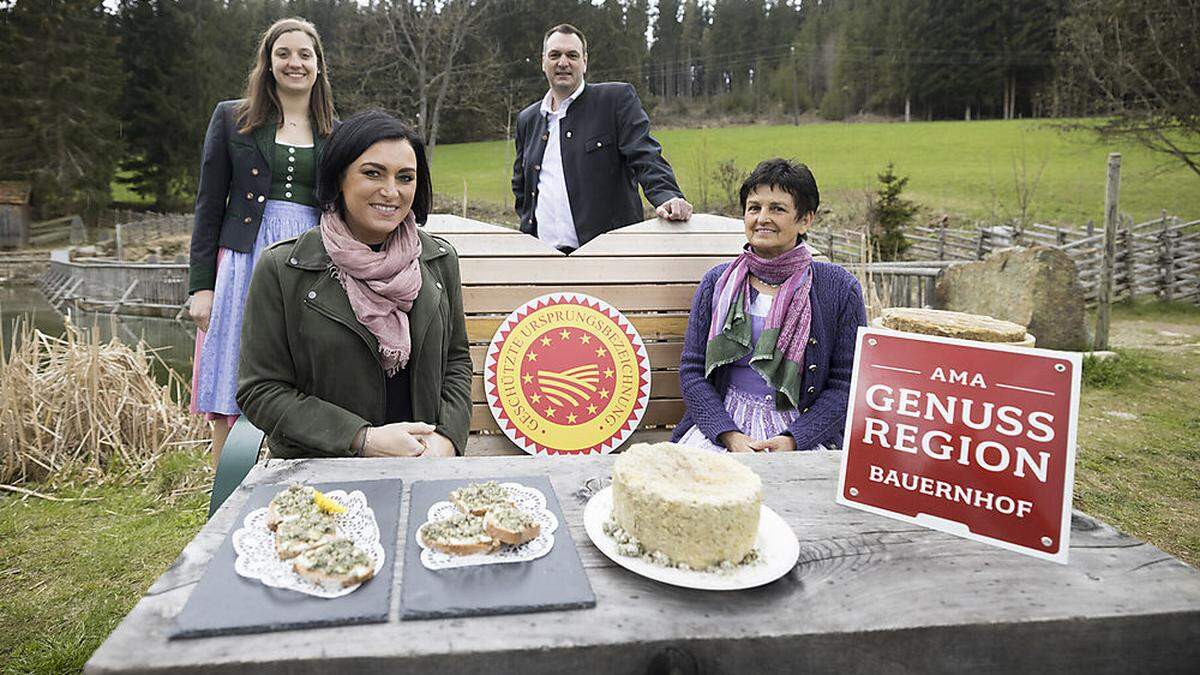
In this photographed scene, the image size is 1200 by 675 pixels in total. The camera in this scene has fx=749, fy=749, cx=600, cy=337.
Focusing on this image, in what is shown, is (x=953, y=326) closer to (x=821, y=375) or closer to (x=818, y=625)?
(x=821, y=375)

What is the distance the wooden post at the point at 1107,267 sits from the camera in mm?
7801

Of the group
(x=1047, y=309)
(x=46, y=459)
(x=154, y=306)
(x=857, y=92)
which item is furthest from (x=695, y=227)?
(x=857, y=92)

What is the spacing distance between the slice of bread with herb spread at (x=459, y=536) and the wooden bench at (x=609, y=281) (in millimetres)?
1591

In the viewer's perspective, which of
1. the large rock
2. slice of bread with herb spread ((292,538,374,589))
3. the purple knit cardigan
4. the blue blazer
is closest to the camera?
slice of bread with herb spread ((292,538,374,589))

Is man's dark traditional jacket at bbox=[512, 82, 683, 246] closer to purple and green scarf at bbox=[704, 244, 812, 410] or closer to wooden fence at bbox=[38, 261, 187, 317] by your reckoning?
purple and green scarf at bbox=[704, 244, 812, 410]

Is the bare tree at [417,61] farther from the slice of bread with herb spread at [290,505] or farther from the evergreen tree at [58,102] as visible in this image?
the slice of bread with herb spread at [290,505]

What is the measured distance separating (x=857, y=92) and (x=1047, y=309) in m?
39.8

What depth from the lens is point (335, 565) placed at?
46.6 inches

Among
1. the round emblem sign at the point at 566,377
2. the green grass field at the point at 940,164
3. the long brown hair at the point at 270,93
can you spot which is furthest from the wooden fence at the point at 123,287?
the round emblem sign at the point at 566,377

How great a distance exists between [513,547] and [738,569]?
0.39m

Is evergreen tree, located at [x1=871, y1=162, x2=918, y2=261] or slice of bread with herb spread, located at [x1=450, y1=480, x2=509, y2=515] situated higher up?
evergreen tree, located at [x1=871, y1=162, x2=918, y2=261]

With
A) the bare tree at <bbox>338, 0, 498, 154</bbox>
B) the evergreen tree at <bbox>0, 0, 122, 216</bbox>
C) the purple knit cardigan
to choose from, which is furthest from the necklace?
the evergreen tree at <bbox>0, 0, 122, 216</bbox>

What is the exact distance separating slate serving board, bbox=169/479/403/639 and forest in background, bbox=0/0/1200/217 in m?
12.8

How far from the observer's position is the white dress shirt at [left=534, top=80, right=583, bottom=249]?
12.2ft
